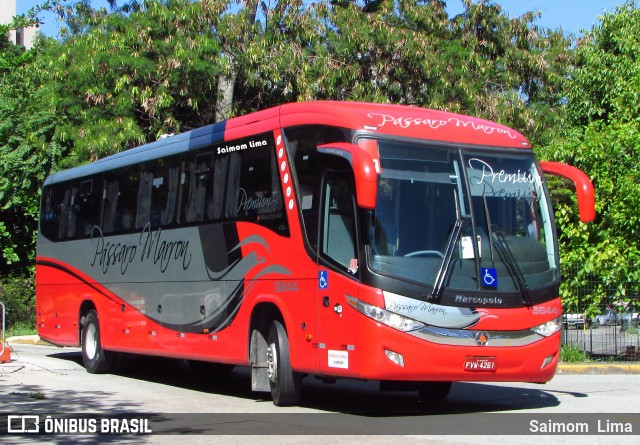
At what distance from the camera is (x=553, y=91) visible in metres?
32.5

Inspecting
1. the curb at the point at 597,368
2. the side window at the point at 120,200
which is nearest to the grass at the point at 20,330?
the side window at the point at 120,200

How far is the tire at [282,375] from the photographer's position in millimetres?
11977

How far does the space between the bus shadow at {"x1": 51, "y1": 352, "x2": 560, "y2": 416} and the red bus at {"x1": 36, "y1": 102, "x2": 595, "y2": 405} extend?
43 centimetres

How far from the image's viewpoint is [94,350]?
17.8m

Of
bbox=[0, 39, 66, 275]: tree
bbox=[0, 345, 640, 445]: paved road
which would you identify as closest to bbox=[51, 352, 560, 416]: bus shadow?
bbox=[0, 345, 640, 445]: paved road

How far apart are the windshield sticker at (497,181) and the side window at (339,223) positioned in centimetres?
145

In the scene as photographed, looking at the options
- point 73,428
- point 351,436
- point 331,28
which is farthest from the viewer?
point 331,28

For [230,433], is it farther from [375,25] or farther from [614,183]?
[375,25]

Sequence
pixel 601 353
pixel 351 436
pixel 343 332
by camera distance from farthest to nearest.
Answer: pixel 601 353, pixel 343 332, pixel 351 436

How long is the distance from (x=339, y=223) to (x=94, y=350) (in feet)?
26.8

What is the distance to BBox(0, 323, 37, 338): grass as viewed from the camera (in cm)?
2928

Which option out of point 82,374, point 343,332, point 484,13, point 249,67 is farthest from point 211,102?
point 343,332

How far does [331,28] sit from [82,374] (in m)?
14.3

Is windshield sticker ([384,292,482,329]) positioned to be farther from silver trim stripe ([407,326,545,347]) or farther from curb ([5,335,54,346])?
curb ([5,335,54,346])
